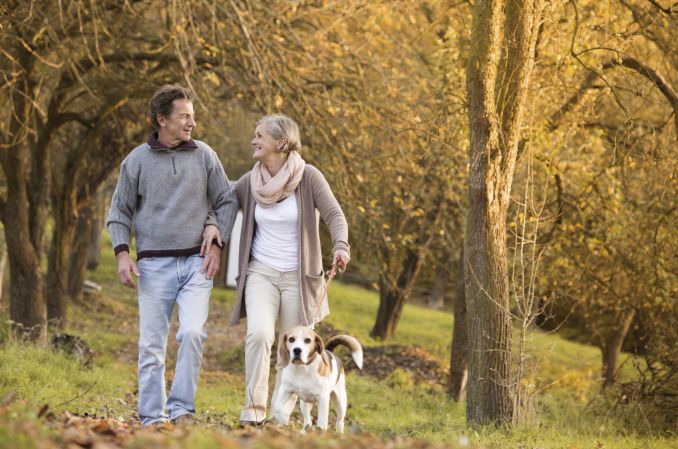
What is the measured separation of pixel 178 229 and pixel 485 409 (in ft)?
11.4

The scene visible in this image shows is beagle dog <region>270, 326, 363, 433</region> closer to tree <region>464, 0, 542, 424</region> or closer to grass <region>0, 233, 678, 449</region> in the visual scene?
grass <region>0, 233, 678, 449</region>

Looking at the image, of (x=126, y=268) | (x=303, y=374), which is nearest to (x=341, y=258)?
(x=303, y=374)

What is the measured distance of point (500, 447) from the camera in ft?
22.0

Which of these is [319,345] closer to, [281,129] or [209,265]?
[209,265]

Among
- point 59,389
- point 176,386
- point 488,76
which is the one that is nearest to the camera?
point 176,386

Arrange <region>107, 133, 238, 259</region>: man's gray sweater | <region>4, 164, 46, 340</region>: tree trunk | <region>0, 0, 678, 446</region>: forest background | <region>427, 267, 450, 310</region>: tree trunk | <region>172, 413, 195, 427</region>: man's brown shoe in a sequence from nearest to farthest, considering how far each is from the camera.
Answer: <region>172, 413, 195, 427</region>: man's brown shoe, <region>107, 133, 238, 259</region>: man's gray sweater, <region>0, 0, 678, 446</region>: forest background, <region>4, 164, 46, 340</region>: tree trunk, <region>427, 267, 450, 310</region>: tree trunk

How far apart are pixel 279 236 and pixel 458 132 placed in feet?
17.2

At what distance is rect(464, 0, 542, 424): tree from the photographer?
27.0 ft

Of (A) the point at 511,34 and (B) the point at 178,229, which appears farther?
(A) the point at 511,34

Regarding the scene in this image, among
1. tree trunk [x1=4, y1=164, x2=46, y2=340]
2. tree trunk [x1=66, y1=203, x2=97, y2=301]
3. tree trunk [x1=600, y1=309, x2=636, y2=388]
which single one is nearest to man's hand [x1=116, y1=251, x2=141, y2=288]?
tree trunk [x1=4, y1=164, x2=46, y2=340]

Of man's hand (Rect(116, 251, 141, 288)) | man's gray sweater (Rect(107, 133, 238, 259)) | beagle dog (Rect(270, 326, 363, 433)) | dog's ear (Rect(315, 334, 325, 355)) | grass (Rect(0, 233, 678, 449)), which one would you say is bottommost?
grass (Rect(0, 233, 678, 449))

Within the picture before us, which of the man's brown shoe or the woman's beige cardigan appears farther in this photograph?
the woman's beige cardigan

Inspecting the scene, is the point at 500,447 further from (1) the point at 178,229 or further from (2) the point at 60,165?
(2) the point at 60,165

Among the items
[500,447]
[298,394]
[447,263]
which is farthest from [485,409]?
[447,263]
